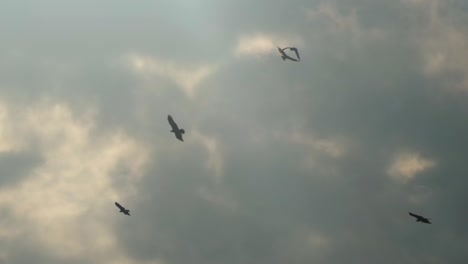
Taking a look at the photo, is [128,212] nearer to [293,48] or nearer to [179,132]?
[179,132]

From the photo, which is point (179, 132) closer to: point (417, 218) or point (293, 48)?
point (293, 48)

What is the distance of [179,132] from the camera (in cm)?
11188

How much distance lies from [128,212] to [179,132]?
31758 millimetres

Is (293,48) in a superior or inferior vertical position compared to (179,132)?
superior

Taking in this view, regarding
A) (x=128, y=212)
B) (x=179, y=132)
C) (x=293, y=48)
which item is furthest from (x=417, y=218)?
(x=128, y=212)

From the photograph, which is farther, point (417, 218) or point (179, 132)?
point (417, 218)

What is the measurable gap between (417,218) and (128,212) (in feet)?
224

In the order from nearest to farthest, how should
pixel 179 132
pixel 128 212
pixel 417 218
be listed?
1. pixel 179 132
2. pixel 417 218
3. pixel 128 212

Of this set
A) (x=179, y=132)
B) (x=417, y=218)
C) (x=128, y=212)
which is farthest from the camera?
(x=128, y=212)

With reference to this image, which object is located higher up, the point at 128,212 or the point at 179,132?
the point at 179,132

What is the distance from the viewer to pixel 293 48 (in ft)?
419

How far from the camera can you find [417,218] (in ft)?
400

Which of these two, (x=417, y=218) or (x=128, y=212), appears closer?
(x=417, y=218)

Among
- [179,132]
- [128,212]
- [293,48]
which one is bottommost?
[128,212]
